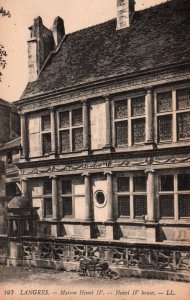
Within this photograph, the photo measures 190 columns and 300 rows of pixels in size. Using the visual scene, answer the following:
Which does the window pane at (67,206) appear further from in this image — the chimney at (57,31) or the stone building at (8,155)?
the chimney at (57,31)

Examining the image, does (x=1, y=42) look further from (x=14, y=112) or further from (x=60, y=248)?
(x=14, y=112)

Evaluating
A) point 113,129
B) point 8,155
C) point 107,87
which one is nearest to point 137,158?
point 113,129

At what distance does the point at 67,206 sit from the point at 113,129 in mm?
3896

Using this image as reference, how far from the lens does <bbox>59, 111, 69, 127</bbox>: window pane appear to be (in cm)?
1689

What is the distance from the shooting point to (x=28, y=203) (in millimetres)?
17016

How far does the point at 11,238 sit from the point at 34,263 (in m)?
1.34

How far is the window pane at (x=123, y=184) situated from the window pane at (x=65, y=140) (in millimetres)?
2814

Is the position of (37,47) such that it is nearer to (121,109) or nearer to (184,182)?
(121,109)

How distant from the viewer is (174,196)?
13828 mm

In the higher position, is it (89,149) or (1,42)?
(1,42)

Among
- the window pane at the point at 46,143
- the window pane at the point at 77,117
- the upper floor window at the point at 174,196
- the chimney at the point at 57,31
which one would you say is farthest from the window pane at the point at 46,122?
the upper floor window at the point at 174,196

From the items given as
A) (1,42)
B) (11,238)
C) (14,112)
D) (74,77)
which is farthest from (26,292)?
(14,112)

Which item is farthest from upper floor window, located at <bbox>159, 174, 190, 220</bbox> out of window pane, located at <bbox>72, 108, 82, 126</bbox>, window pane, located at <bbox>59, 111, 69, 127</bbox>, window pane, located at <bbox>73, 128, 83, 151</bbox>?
window pane, located at <bbox>59, 111, 69, 127</bbox>

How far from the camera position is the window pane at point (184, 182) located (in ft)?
44.7
